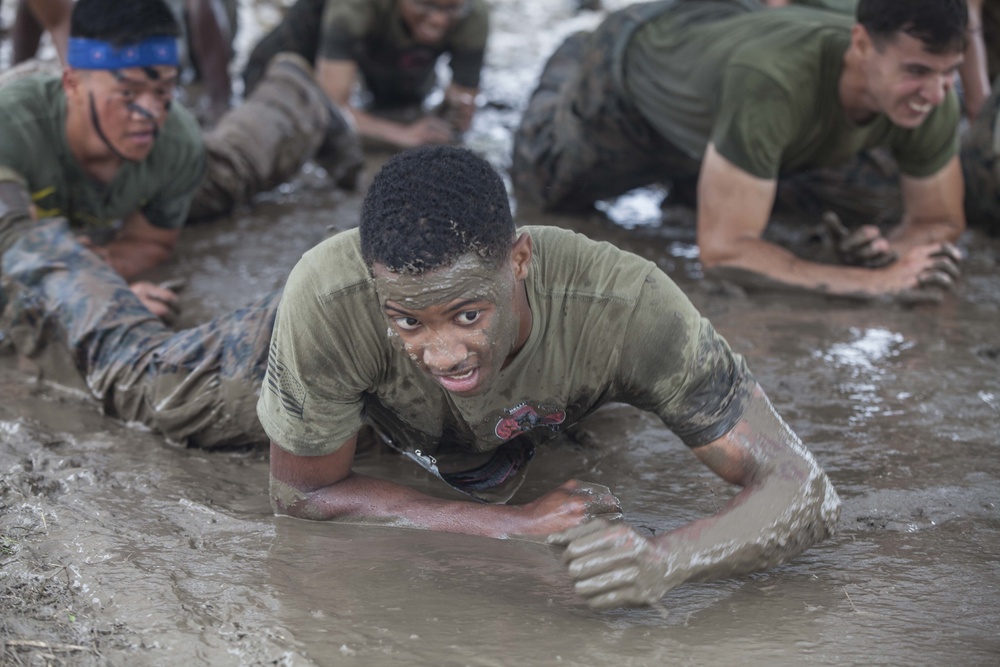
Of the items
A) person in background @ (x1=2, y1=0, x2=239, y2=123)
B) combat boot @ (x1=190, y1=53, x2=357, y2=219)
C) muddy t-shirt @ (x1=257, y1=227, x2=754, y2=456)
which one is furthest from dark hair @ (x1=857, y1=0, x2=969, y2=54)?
person in background @ (x1=2, y1=0, x2=239, y2=123)

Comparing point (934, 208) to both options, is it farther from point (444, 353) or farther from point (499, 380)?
point (444, 353)

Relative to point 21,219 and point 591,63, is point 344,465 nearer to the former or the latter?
point 21,219

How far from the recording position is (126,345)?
3516 mm

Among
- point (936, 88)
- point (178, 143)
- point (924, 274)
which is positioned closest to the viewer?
point (936, 88)

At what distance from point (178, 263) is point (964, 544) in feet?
11.0

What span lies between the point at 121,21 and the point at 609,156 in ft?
6.83

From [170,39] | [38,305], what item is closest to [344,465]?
[38,305]

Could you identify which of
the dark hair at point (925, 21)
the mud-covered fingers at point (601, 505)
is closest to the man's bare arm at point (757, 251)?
the dark hair at point (925, 21)

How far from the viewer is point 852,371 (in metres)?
3.75

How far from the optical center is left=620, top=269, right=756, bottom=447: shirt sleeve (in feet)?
7.88

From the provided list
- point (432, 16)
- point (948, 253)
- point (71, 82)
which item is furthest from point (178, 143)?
point (948, 253)

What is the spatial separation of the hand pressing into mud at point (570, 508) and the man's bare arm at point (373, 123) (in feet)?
13.2

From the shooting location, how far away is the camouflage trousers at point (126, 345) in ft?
10.6

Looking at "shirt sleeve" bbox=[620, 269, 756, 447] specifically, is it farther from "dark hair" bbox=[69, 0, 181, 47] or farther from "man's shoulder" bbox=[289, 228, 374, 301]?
"dark hair" bbox=[69, 0, 181, 47]
